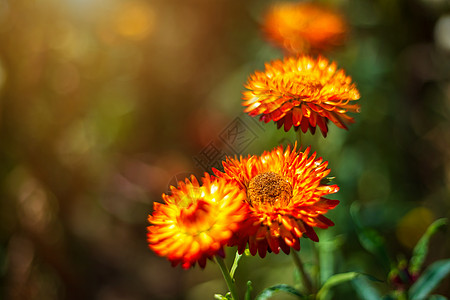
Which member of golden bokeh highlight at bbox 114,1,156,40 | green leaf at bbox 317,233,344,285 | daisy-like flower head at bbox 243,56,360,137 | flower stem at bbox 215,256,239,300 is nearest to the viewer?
flower stem at bbox 215,256,239,300

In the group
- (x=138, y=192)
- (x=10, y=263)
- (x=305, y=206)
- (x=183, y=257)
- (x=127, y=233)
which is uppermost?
(x=305, y=206)

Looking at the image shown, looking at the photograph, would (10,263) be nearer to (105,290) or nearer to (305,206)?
(105,290)

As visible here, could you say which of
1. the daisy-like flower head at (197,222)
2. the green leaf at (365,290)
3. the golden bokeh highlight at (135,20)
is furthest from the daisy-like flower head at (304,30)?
the golden bokeh highlight at (135,20)

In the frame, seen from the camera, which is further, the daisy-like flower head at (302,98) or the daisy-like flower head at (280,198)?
the daisy-like flower head at (302,98)

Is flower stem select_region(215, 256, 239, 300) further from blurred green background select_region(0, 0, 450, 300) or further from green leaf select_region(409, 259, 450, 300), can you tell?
blurred green background select_region(0, 0, 450, 300)

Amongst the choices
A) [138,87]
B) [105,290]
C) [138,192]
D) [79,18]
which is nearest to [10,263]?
[105,290]

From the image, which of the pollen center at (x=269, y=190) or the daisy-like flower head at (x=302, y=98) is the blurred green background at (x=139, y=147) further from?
the pollen center at (x=269, y=190)

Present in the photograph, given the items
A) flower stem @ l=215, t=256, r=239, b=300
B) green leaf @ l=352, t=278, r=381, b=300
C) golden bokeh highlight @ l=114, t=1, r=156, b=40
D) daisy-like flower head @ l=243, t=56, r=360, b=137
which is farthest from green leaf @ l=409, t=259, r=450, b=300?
golden bokeh highlight @ l=114, t=1, r=156, b=40
